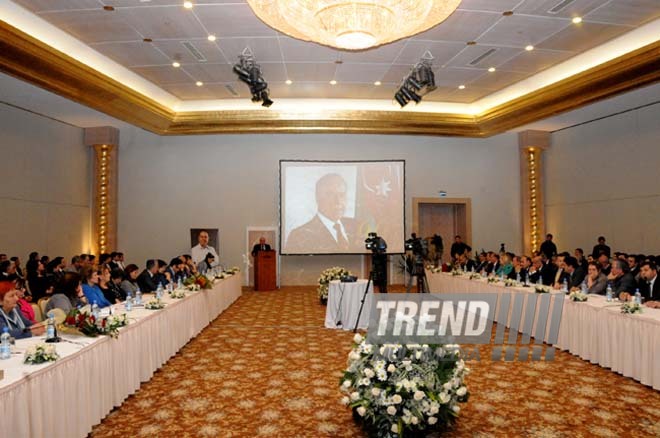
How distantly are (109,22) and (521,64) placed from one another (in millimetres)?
7621

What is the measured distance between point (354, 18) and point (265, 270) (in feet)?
29.6

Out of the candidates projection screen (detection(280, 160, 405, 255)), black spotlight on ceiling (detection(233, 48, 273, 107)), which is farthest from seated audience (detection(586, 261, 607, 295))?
projection screen (detection(280, 160, 405, 255))

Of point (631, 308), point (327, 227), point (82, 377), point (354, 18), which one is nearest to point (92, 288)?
point (82, 377)

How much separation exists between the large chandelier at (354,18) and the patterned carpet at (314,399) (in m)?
3.51

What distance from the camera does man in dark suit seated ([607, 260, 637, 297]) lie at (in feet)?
20.2

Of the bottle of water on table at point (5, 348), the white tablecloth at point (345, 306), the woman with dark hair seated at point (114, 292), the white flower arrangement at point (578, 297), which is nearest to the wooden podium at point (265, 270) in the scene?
the white tablecloth at point (345, 306)

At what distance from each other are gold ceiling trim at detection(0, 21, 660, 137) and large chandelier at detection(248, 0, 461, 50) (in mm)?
4648

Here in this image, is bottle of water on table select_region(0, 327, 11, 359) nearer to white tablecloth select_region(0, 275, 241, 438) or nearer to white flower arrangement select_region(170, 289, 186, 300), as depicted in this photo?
white tablecloth select_region(0, 275, 241, 438)

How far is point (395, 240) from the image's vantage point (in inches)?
531

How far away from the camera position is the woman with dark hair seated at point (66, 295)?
15.5 ft

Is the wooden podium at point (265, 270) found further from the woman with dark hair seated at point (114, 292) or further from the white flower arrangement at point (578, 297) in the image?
the white flower arrangement at point (578, 297)

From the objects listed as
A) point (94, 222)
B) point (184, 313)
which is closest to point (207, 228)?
point (94, 222)

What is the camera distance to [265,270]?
12.8 m

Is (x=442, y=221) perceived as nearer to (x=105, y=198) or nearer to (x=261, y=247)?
(x=261, y=247)
